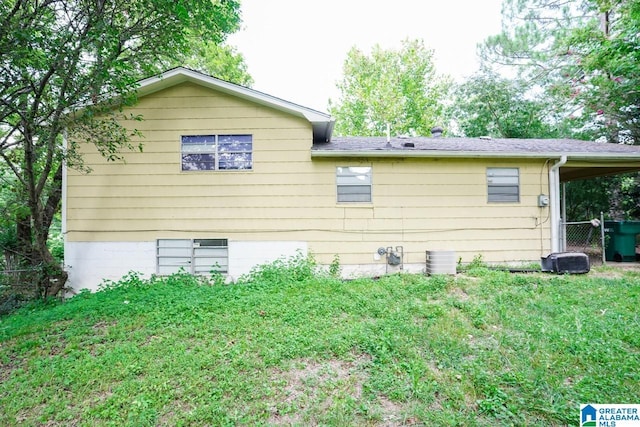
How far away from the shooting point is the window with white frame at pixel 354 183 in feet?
21.3

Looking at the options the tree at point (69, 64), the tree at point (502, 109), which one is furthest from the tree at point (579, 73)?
the tree at point (69, 64)

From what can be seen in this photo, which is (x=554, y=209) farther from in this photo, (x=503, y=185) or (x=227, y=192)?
(x=227, y=192)

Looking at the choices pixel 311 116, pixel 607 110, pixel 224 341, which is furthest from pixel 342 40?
pixel 224 341

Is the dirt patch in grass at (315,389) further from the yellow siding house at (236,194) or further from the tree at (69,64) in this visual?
the tree at (69,64)

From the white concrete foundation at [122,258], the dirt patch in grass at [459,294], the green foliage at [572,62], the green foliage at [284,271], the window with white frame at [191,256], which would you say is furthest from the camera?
the green foliage at [572,62]

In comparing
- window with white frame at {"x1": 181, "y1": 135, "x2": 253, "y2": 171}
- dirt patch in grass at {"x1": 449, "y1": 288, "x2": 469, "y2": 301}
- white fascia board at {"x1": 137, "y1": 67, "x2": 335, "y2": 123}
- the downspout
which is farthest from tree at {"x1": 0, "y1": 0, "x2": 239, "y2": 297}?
the downspout

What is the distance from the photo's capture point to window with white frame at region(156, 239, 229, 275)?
6324 millimetres

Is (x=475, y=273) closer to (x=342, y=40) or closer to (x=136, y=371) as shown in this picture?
(x=136, y=371)

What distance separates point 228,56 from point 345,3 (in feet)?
23.9

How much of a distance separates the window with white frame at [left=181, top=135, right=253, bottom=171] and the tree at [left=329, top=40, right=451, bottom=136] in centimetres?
1473

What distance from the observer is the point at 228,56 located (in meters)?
15.4
